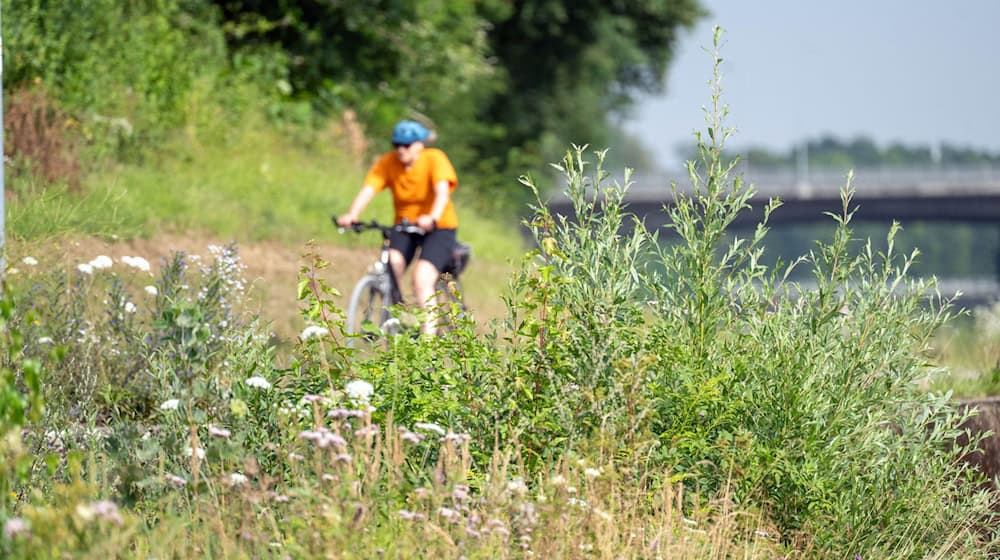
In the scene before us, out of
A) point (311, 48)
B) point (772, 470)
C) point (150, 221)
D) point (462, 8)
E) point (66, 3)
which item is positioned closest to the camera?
point (772, 470)

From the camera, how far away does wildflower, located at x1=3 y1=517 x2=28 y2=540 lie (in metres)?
2.94

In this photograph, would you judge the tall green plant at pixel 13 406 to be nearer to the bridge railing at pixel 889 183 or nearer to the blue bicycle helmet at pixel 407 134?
the blue bicycle helmet at pixel 407 134

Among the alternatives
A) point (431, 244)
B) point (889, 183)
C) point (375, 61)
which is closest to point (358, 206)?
point (431, 244)

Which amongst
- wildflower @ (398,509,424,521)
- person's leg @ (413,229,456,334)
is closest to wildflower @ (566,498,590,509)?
wildflower @ (398,509,424,521)

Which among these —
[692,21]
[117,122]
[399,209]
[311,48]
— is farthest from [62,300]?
[692,21]

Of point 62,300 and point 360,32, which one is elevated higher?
point 360,32

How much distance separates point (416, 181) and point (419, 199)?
15cm

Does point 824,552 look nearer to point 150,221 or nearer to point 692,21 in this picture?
point 150,221

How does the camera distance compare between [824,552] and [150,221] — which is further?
[150,221]

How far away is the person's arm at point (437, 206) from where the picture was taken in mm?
8086

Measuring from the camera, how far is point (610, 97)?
33625mm

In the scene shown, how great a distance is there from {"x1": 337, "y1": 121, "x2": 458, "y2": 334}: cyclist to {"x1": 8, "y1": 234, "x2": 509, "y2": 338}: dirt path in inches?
35.0

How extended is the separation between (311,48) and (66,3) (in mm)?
7270

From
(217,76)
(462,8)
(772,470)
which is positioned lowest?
(772,470)
